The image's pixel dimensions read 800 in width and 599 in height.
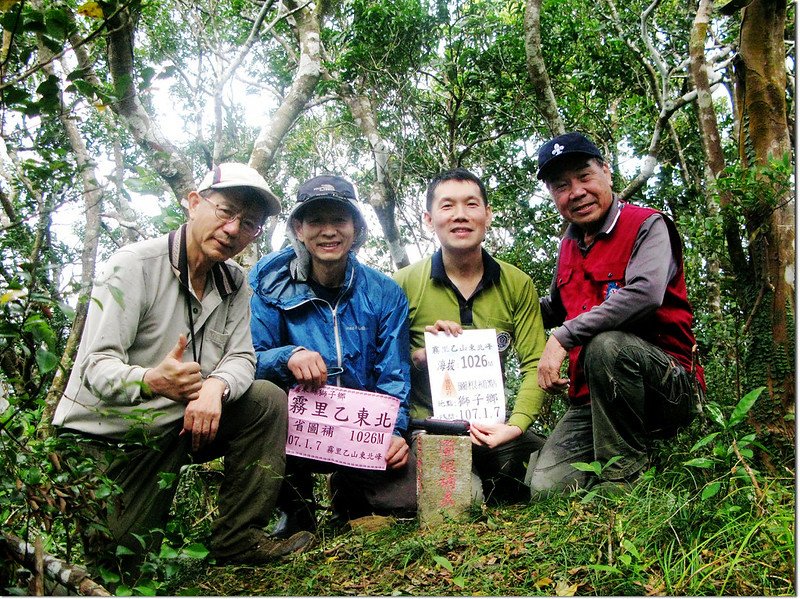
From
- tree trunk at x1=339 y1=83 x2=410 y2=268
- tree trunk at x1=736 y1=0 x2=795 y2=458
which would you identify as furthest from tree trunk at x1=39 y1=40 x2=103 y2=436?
tree trunk at x1=736 y1=0 x2=795 y2=458

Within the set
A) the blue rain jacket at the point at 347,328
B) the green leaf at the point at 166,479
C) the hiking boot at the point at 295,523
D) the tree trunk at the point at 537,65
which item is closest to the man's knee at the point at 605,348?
the blue rain jacket at the point at 347,328

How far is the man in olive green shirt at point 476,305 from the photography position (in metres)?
4.07

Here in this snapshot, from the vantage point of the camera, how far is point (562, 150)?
12.3 feet

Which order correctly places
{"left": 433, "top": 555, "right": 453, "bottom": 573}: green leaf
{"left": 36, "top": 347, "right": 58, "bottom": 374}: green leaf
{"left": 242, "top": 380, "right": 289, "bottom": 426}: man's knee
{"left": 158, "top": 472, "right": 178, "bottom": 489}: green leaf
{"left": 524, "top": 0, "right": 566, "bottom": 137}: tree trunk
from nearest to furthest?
{"left": 36, "top": 347, "right": 58, "bottom": 374}: green leaf, {"left": 158, "top": 472, "right": 178, "bottom": 489}: green leaf, {"left": 433, "top": 555, "right": 453, "bottom": 573}: green leaf, {"left": 242, "top": 380, "right": 289, "bottom": 426}: man's knee, {"left": 524, "top": 0, "right": 566, "bottom": 137}: tree trunk

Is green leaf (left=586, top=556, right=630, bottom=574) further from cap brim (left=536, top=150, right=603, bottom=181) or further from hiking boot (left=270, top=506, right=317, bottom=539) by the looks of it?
cap brim (left=536, top=150, right=603, bottom=181)

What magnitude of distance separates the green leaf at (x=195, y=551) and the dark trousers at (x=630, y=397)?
6.51ft

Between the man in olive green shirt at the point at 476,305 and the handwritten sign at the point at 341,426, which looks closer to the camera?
the handwritten sign at the point at 341,426

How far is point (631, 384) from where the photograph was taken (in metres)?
3.29

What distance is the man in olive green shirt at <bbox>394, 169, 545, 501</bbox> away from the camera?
407cm

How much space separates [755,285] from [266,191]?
296cm

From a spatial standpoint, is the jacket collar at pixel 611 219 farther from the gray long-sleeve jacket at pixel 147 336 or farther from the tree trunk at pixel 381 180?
the tree trunk at pixel 381 180

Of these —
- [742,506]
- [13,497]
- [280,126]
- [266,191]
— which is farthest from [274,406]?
[280,126]

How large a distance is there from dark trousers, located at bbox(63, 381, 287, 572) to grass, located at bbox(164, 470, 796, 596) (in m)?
0.22

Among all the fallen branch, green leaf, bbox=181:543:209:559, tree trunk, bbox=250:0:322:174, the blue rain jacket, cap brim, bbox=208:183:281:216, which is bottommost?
green leaf, bbox=181:543:209:559
